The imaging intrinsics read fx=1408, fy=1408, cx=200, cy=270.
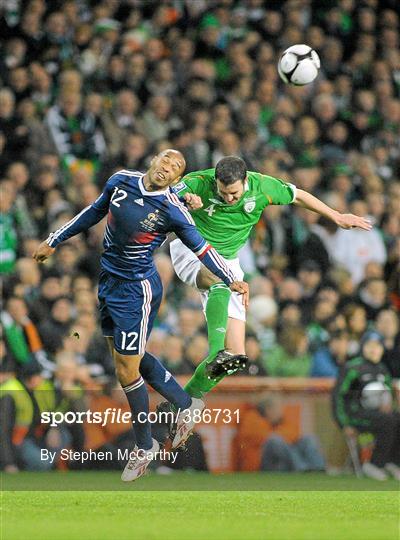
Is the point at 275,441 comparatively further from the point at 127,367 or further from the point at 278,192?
the point at 278,192

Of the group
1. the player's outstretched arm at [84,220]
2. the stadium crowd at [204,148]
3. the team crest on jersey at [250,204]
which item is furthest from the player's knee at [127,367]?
the stadium crowd at [204,148]

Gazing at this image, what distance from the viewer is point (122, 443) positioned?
13.0 metres

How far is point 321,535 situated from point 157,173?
9.74 ft

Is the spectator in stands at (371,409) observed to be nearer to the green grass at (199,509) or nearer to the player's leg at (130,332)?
the green grass at (199,509)

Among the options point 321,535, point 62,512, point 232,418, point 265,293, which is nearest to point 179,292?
point 265,293

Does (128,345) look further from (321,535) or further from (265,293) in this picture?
(265,293)

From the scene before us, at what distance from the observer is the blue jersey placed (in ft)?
33.4

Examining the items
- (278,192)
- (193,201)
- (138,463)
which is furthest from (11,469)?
(278,192)

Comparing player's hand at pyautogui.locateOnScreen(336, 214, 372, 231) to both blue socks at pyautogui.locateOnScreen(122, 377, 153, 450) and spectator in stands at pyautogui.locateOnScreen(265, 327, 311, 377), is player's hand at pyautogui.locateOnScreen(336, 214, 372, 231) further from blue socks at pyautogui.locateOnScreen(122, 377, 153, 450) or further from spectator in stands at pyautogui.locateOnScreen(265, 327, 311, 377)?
spectator in stands at pyautogui.locateOnScreen(265, 327, 311, 377)

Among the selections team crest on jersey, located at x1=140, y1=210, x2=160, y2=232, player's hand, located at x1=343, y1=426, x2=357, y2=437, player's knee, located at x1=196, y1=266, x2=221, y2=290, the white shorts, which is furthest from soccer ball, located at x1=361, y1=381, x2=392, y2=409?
team crest on jersey, located at x1=140, y1=210, x2=160, y2=232

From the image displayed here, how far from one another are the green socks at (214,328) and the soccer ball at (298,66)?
Answer: 7.90 ft

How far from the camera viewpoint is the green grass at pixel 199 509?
28.3 feet

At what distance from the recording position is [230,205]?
10.9 meters

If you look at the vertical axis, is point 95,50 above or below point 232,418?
above
